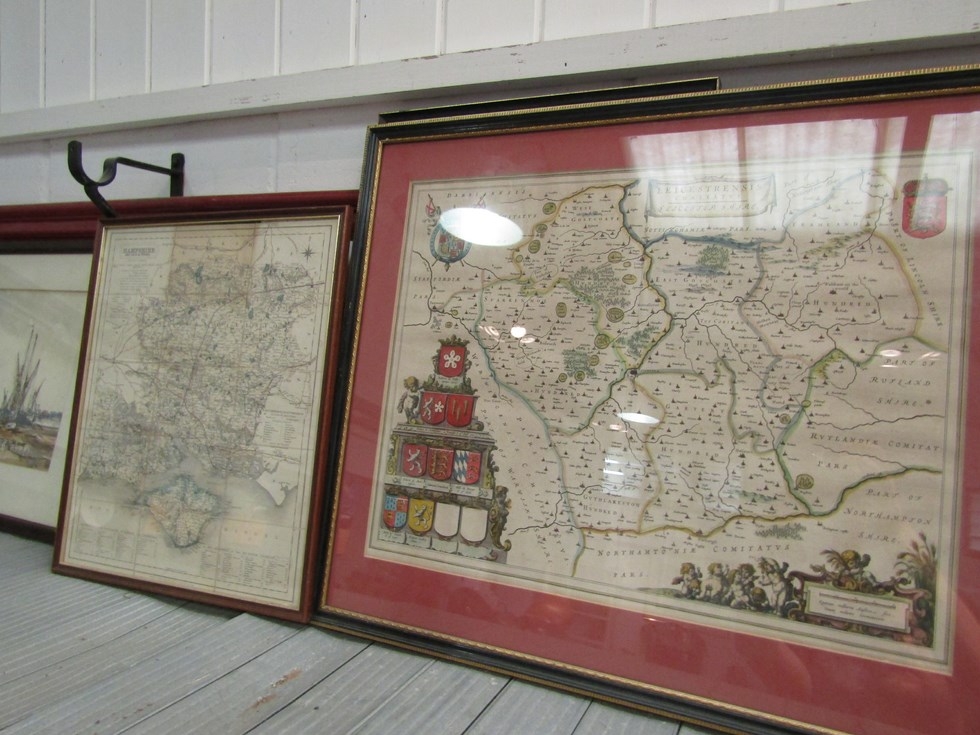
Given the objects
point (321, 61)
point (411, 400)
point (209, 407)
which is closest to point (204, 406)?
point (209, 407)

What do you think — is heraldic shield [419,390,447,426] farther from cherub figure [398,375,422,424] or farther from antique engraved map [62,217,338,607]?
antique engraved map [62,217,338,607]

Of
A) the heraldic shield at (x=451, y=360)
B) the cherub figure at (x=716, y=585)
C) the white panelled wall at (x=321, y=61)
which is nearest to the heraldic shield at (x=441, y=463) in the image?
the heraldic shield at (x=451, y=360)

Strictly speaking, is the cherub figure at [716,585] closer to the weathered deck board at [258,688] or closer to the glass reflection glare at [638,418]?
the glass reflection glare at [638,418]

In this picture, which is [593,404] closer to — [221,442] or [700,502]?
Answer: [700,502]

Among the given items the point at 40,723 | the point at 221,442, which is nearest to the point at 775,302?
the point at 221,442

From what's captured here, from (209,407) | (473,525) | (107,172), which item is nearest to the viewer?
(473,525)

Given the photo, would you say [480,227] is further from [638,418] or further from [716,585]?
[716,585]
